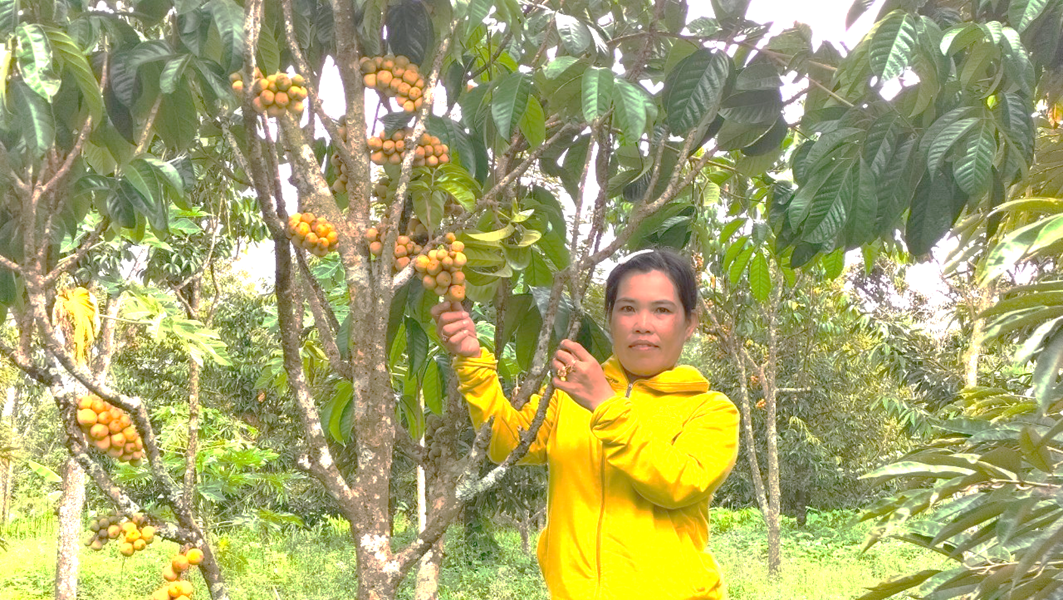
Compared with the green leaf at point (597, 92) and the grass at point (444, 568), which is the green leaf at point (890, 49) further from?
the grass at point (444, 568)

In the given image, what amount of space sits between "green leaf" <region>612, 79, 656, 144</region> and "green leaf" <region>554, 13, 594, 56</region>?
86mm

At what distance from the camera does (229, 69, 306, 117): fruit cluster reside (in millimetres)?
1150

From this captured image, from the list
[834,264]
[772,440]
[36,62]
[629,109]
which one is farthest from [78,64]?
[772,440]

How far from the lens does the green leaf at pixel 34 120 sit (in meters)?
1.06

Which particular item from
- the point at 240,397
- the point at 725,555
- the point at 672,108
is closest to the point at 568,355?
the point at 672,108

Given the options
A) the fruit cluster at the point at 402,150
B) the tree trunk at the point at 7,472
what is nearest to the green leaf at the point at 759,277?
the fruit cluster at the point at 402,150

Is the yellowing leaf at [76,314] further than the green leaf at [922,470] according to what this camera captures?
Yes

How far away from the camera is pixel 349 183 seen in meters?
1.27

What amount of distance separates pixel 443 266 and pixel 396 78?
0.90 feet

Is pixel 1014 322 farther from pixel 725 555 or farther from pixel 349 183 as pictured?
pixel 725 555

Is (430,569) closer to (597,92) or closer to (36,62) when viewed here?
(597,92)

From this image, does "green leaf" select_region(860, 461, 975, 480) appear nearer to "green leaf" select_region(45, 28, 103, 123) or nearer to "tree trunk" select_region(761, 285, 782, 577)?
"green leaf" select_region(45, 28, 103, 123)

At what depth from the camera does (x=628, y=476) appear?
1493 millimetres

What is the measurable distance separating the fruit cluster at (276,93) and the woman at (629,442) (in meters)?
0.37
